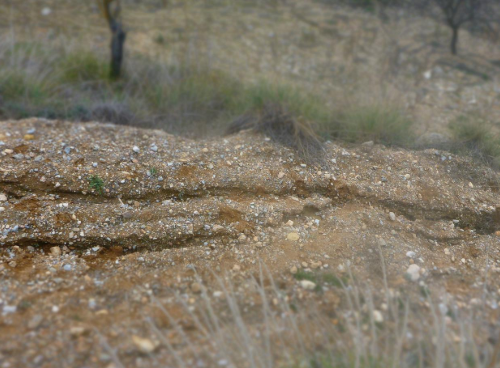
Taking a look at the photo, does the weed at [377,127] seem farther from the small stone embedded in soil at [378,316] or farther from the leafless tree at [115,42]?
the leafless tree at [115,42]

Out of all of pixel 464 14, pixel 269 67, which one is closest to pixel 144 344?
pixel 269 67

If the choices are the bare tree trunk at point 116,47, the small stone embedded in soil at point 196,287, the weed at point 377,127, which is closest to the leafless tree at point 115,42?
the bare tree trunk at point 116,47

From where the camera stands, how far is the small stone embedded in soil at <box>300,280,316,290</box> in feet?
8.07

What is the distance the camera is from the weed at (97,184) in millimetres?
3039

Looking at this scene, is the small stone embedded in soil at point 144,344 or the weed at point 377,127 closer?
the small stone embedded in soil at point 144,344

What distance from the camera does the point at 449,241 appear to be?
2961 mm

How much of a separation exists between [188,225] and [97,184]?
740 millimetres

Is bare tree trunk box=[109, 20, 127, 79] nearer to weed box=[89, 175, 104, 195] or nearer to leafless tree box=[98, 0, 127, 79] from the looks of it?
leafless tree box=[98, 0, 127, 79]

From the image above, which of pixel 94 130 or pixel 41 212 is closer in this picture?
pixel 41 212

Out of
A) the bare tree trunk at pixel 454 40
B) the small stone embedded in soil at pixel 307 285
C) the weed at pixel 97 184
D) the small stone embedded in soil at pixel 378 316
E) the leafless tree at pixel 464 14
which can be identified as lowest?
the small stone embedded in soil at pixel 307 285

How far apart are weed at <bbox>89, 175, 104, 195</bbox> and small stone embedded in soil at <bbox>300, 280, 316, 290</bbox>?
1513 mm

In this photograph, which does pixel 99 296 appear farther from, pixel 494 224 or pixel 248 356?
pixel 494 224

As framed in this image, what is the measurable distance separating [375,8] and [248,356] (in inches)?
234

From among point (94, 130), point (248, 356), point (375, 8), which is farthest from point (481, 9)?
point (248, 356)
